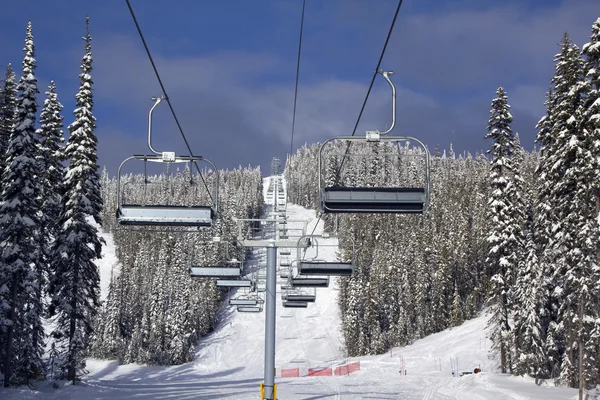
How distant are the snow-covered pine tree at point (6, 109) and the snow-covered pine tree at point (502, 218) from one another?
27.9 meters

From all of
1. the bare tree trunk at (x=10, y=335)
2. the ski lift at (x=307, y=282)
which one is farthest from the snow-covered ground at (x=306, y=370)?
the ski lift at (x=307, y=282)

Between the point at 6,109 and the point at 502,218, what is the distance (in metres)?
29.5

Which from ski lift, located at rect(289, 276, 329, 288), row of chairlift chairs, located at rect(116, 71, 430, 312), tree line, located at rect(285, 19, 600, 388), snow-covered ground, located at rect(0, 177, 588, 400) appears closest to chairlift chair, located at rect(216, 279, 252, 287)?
ski lift, located at rect(289, 276, 329, 288)

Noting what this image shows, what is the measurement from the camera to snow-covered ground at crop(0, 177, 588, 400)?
1195 inches

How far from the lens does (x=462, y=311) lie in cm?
7769

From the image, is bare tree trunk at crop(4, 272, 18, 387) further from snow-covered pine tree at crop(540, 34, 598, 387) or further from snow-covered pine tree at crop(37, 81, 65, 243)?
snow-covered pine tree at crop(540, 34, 598, 387)

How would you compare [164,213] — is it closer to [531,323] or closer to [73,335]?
[73,335]

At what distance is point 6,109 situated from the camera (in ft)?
121

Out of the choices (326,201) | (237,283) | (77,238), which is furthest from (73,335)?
(326,201)

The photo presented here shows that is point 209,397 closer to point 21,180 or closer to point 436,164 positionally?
point 21,180

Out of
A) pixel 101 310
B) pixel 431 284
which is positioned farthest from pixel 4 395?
pixel 101 310

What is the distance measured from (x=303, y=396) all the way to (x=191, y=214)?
17.4m

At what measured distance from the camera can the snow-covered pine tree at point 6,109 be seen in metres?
35.7

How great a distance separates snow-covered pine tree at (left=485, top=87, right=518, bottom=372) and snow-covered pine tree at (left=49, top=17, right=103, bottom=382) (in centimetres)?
2281
